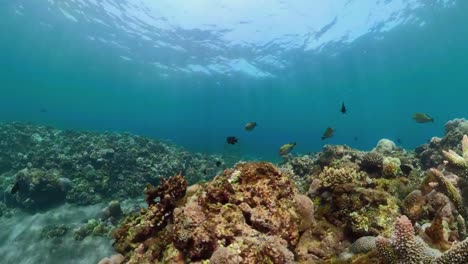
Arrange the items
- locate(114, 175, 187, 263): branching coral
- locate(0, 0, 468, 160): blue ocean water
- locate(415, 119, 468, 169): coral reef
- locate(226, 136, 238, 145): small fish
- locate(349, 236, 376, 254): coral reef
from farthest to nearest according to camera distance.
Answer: locate(0, 0, 468, 160): blue ocean water, locate(415, 119, 468, 169): coral reef, locate(226, 136, 238, 145): small fish, locate(114, 175, 187, 263): branching coral, locate(349, 236, 376, 254): coral reef

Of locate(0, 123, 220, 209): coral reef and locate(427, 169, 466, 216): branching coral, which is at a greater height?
locate(427, 169, 466, 216): branching coral

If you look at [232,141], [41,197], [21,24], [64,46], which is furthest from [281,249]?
[64,46]

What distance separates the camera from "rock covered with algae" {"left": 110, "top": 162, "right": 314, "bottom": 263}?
3.61 meters

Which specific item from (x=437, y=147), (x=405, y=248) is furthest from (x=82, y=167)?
(x=405, y=248)

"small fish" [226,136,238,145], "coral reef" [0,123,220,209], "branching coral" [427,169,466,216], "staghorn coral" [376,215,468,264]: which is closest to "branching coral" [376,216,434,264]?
"staghorn coral" [376,215,468,264]

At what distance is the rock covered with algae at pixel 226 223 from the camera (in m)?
3.61

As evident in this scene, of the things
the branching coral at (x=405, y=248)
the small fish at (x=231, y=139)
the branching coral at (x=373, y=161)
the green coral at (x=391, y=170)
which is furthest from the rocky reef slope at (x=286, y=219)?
the small fish at (x=231, y=139)

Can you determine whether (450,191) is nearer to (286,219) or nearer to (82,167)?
(286,219)

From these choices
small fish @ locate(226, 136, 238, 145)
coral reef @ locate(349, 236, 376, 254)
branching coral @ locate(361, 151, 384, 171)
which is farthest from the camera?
small fish @ locate(226, 136, 238, 145)

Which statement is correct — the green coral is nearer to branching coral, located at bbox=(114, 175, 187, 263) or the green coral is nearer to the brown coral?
the brown coral

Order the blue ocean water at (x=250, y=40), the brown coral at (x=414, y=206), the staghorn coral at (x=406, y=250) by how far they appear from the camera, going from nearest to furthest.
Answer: the staghorn coral at (x=406, y=250), the brown coral at (x=414, y=206), the blue ocean water at (x=250, y=40)

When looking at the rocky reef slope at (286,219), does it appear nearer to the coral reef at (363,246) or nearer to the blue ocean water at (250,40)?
the coral reef at (363,246)

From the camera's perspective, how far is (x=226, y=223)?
401cm

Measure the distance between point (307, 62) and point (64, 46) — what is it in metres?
43.2
